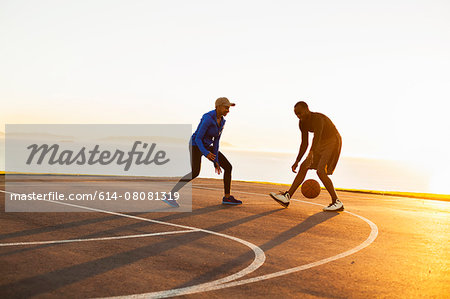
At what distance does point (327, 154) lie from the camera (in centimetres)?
900

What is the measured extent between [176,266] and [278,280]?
109cm

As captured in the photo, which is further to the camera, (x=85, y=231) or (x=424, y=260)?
(x=85, y=231)

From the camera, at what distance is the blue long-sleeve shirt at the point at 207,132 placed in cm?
864

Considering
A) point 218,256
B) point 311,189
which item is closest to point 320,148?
point 311,189

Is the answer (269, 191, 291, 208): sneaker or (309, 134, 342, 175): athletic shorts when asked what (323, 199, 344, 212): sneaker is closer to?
(309, 134, 342, 175): athletic shorts

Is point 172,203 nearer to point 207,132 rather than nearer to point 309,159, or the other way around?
point 207,132

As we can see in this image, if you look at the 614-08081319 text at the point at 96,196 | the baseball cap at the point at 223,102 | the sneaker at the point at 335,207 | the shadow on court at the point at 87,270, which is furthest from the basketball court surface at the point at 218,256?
the baseball cap at the point at 223,102

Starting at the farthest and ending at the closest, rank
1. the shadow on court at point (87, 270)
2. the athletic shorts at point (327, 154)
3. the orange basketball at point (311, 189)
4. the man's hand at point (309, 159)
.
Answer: the orange basketball at point (311, 189) → the man's hand at point (309, 159) → the athletic shorts at point (327, 154) → the shadow on court at point (87, 270)

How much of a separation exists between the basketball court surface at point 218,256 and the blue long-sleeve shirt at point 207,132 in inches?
57.2

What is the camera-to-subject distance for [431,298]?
11.8 feet

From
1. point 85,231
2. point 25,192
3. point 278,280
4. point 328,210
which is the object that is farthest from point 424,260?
point 25,192

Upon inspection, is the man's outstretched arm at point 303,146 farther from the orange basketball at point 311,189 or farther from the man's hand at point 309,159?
the orange basketball at point 311,189

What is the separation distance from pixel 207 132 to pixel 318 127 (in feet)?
7.77

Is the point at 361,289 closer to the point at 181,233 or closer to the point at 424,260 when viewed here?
the point at 424,260
